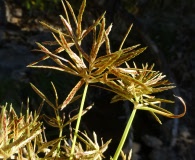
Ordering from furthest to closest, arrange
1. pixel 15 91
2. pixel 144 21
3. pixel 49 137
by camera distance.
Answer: pixel 144 21 < pixel 15 91 < pixel 49 137

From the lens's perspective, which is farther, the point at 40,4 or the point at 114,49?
the point at 40,4

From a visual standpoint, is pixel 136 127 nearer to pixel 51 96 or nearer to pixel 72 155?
pixel 51 96

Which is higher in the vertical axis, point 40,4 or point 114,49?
point 40,4

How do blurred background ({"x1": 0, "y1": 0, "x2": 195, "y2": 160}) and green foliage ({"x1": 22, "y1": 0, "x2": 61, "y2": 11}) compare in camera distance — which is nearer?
blurred background ({"x1": 0, "y1": 0, "x2": 195, "y2": 160})

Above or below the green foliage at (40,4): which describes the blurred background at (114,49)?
below

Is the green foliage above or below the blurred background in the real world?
above

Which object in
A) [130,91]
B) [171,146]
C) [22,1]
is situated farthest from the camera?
[22,1]

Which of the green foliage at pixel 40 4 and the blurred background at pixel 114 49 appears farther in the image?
the green foliage at pixel 40 4

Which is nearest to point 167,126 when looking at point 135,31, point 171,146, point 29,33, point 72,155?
point 171,146
